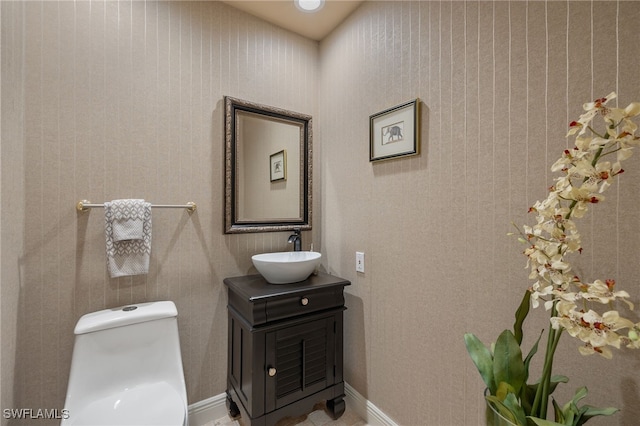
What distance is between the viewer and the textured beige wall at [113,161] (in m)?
1.35

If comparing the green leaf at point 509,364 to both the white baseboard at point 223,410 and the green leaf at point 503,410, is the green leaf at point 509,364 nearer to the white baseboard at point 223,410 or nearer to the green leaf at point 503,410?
the green leaf at point 503,410

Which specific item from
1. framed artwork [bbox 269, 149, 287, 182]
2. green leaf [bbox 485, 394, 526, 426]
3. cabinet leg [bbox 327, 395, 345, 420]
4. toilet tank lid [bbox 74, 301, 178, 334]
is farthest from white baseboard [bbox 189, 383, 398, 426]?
framed artwork [bbox 269, 149, 287, 182]

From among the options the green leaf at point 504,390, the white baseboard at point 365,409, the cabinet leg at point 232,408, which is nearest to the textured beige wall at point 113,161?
the cabinet leg at point 232,408

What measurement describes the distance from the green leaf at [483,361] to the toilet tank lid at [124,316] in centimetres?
136

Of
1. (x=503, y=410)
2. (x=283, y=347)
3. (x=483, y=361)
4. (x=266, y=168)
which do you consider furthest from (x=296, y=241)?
(x=503, y=410)

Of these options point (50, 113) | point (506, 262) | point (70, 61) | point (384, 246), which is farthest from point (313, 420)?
point (70, 61)

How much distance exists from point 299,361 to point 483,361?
102 cm

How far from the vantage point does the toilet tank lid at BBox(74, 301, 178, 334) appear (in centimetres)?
136

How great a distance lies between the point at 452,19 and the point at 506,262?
106 centimetres

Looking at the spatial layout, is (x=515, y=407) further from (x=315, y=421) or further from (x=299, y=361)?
(x=315, y=421)

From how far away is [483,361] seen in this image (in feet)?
3.02

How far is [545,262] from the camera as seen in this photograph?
2.49ft

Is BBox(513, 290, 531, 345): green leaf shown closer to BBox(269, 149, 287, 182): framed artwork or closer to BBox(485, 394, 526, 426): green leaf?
BBox(485, 394, 526, 426): green leaf

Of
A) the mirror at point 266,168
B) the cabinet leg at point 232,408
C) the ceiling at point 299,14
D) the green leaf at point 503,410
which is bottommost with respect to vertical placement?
the cabinet leg at point 232,408
